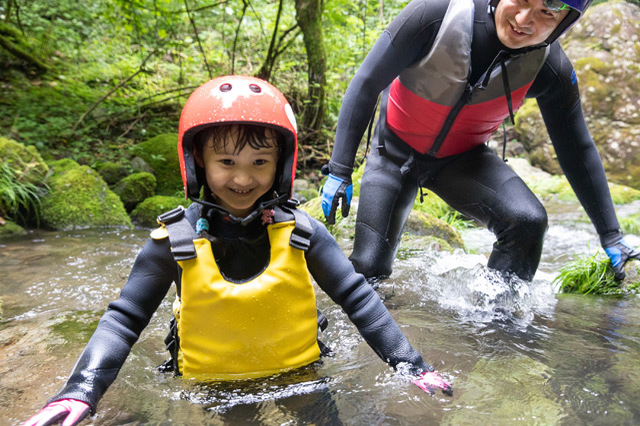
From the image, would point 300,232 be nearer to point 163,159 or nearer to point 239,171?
point 239,171

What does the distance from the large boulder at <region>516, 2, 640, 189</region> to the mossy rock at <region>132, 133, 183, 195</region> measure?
7.06m

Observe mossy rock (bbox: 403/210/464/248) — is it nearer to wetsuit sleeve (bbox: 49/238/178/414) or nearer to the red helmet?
the red helmet

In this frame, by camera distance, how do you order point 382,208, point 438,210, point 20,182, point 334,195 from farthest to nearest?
point 438,210 < point 20,182 < point 382,208 < point 334,195

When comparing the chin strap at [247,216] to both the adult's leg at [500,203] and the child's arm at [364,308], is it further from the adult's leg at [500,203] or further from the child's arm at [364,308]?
the adult's leg at [500,203]

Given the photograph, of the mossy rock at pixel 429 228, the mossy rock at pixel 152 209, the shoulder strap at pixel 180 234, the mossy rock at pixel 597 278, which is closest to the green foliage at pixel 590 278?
the mossy rock at pixel 597 278

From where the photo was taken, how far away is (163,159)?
847cm

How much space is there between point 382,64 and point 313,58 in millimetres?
6618

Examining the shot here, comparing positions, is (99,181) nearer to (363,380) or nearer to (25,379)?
(25,379)

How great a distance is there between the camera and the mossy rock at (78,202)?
6.44 meters

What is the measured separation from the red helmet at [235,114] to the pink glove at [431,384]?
0.90 m

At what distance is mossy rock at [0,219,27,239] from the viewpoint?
5789 millimetres

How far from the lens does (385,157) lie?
317cm

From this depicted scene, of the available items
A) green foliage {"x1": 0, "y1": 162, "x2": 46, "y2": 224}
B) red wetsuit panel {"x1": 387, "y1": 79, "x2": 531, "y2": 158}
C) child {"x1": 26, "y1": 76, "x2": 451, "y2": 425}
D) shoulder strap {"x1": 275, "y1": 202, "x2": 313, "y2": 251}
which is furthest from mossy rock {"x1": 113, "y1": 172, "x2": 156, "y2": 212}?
shoulder strap {"x1": 275, "y1": 202, "x2": 313, "y2": 251}

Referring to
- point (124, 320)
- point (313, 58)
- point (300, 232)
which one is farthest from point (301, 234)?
point (313, 58)
